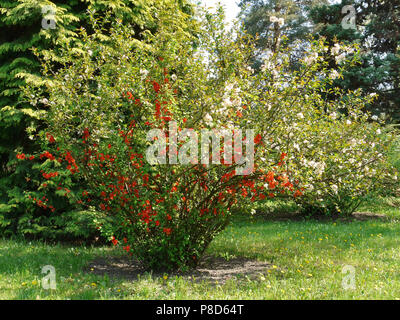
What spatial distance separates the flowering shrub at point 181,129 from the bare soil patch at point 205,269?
0.71 feet

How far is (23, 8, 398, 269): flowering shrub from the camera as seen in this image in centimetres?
421

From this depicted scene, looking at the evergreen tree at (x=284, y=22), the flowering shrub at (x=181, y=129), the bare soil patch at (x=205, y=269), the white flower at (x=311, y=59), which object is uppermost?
the evergreen tree at (x=284, y=22)

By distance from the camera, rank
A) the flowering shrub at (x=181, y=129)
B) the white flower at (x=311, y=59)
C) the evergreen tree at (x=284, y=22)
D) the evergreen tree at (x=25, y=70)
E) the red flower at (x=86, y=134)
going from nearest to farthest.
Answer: the flowering shrub at (x=181, y=129)
the white flower at (x=311, y=59)
the red flower at (x=86, y=134)
the evergreen tree at (x=25, y=70)
the evergreen tree at (x=284, y=22)

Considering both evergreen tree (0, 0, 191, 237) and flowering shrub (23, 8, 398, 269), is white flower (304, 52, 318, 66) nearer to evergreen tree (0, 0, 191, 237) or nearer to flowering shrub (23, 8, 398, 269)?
flowering shrub (23, 8, 398, 269)

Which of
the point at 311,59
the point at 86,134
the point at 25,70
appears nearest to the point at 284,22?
the point at 25,70

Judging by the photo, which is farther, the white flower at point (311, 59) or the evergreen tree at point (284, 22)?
the evergreen tree at point (284, 22)

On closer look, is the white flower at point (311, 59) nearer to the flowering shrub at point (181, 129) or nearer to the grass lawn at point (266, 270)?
the flowering shrub at point (181, 129)

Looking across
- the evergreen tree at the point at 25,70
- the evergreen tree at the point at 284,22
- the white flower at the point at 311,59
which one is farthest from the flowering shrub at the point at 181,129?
the evergreen tree at the point at 284,22

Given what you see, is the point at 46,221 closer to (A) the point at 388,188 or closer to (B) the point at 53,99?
(B) the point at 53,99

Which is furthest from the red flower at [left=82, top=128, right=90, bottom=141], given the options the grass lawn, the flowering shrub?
the grass lawn

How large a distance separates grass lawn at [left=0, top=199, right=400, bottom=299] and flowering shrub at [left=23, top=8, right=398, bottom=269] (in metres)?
0.70

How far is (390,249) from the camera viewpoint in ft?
19.6

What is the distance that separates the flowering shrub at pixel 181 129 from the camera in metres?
4.21

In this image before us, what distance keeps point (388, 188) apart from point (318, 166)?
583 cm
